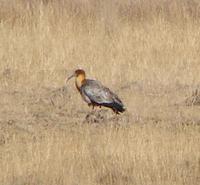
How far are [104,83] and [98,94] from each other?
6.56ft

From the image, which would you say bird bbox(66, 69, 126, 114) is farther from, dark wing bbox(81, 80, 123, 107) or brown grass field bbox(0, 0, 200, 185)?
brown grass field bbox(0, 0, 200, 185)

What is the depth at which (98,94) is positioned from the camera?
11234 mm

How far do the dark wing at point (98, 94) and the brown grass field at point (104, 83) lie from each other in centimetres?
17

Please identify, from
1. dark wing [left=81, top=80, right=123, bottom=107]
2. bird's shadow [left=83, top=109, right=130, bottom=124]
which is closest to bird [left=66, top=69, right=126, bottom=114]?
dark wing [left=81, top=80, right=123, bottom=107]

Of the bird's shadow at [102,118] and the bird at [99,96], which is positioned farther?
the bird at [99,96]

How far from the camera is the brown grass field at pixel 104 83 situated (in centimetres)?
838

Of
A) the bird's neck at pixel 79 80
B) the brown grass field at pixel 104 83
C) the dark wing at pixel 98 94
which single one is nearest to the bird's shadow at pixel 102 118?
the brown grass field at pixel 104 83

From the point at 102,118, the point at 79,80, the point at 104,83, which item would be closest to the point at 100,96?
the point at 102,118

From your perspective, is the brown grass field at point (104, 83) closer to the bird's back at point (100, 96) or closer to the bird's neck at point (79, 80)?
the bird's back at point (100, 96)

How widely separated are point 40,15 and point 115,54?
169 centimetres

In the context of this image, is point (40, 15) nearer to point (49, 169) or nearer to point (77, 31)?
point (77, 31)

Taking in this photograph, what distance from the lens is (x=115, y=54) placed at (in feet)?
47.4

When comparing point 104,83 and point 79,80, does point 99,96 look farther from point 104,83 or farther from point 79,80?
point 104,83

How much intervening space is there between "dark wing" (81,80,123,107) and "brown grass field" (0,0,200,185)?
17 centimetres
